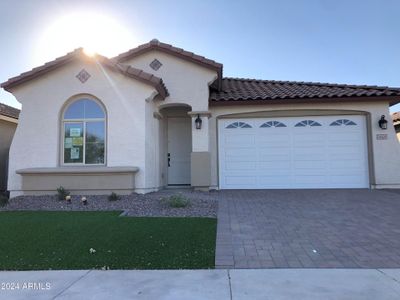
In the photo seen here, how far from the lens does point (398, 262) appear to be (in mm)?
4727

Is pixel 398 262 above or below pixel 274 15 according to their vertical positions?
below

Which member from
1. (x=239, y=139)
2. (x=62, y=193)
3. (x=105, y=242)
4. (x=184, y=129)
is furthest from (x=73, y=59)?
(x=105, y=242)

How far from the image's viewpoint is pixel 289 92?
13.6 meters

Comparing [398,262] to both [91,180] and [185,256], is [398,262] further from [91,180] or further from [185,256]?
[91,180]

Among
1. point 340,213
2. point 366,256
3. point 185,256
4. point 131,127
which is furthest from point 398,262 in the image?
point 131,127

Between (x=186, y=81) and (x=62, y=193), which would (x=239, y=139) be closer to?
(x=186, y=81)

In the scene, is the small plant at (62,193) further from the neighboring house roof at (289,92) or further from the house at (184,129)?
the neighboring house roof at (289,92)

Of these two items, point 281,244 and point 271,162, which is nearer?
point 281,244

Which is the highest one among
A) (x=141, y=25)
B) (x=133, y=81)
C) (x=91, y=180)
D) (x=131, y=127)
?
(x=141, y=25)

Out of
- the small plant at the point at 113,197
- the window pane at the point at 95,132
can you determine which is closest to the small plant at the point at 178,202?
the small plant at the point at 113,197

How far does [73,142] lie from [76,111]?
1067 mm

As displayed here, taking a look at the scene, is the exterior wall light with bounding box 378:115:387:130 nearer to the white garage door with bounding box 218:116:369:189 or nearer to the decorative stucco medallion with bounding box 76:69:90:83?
the white garage door with bounding box 218:116:369:189

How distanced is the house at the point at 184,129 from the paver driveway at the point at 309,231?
2.32 metres

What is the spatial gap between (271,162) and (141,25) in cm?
691
